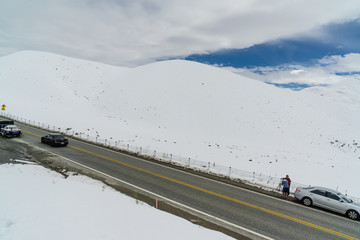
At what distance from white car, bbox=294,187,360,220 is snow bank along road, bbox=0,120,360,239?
0.52m

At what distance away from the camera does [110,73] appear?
8831 centimetres

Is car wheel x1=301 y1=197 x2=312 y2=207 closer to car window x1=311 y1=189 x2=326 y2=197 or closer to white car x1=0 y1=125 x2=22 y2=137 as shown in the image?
car window x1=311 y1=189 x2=326 y2=197

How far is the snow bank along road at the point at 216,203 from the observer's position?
368 inches

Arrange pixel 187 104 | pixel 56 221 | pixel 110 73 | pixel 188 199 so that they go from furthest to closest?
pixel 110 73 < pixel 187 104 < pixel 188 199 < pixel 56 221

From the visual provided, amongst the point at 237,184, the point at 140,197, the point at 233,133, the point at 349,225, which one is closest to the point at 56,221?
the point at 140,197

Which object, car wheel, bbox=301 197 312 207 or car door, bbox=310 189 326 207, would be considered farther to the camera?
car wheel, bbox=301 197 312 207

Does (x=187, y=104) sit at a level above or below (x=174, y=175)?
above

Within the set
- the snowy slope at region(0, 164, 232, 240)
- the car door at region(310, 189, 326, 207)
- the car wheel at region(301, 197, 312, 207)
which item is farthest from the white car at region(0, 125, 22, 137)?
the car door at region(310, 189, 326, 207)

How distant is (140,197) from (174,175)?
5.58m

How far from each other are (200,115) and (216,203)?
120ft

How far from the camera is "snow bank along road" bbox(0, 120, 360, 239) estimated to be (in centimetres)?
935

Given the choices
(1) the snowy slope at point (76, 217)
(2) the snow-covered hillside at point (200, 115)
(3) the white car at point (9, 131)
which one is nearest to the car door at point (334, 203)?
(2) the snow-covered hillside at point (200, 115)

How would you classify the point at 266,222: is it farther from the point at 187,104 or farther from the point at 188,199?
the point at 187,104

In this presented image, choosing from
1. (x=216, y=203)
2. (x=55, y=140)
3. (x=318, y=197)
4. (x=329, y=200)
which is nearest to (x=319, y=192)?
(x=318, y=197)
